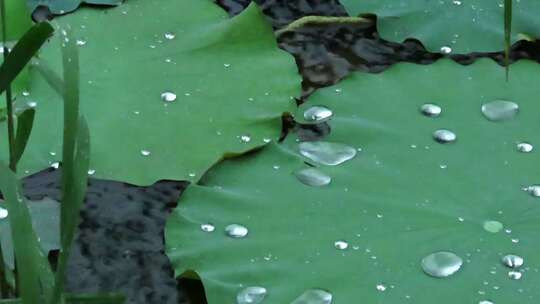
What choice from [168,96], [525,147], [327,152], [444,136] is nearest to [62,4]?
[168,96]

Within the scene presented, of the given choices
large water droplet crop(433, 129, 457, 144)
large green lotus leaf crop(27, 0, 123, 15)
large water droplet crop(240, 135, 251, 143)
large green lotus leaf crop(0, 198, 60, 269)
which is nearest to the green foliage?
large green lotus leaf crop(0, 198, 60, 269)

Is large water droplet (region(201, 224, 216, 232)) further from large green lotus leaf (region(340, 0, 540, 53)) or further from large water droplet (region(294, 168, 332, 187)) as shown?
large green lotus leaf (region(340, 0, 540, 53))

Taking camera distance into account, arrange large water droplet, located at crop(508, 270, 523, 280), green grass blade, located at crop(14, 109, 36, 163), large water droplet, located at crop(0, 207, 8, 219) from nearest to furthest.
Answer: green grass blade, located at crop(14, 109, 36, 163) < large water droplet, located at crop(508, 270, 523, 280) < large water droplet, located at crop(0, 207, 8, 219)

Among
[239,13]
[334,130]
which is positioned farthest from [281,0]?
[334,130]

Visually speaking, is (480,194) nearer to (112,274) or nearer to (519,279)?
(519,279)

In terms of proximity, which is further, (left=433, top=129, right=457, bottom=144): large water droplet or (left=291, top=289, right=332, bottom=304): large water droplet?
(left=433, top=129, right=457, bottom=144): large water droplet

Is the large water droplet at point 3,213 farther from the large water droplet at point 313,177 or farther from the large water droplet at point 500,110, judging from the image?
the large water droplet at point 500,110

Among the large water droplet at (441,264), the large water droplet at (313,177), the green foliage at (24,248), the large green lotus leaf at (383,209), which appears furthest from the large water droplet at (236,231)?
the green foliage at (24,248)
